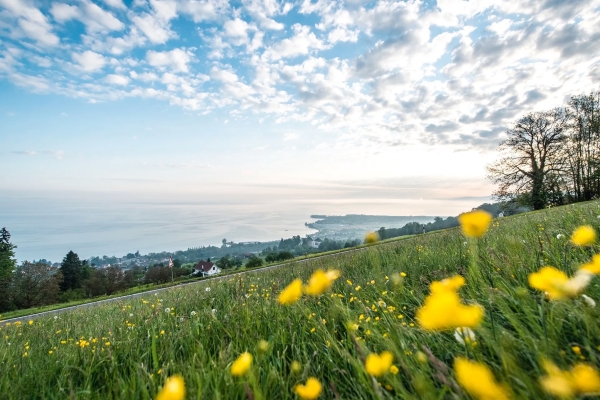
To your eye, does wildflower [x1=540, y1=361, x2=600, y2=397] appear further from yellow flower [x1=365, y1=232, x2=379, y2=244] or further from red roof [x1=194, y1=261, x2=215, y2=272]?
red roof [x1=194, y1=261, x2=215, y2=272]

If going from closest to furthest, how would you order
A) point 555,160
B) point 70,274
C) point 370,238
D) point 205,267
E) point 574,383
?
point 574,383, point 370,238, point 555,160, point 70,274, point 205,267

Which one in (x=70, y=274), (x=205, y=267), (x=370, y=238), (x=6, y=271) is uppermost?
(x=370, y=238)

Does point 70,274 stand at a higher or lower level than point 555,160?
lower

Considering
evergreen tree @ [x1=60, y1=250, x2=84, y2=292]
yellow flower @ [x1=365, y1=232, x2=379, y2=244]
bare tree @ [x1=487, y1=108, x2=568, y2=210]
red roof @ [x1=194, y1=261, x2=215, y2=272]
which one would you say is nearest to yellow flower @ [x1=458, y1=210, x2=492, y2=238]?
yellow flower @ [x1=365, y1=232, x2=379, y2=244]

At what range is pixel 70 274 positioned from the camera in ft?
182

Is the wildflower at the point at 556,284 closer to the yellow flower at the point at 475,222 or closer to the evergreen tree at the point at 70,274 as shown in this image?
the yellow flower at the point at 475,222

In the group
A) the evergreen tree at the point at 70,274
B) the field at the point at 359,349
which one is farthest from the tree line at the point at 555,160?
the evergreen tree at the point at 70,274

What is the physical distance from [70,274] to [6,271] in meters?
19.2

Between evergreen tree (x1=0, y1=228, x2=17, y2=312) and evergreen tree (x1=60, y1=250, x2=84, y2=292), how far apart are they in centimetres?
1643

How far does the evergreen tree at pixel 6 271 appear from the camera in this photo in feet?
123

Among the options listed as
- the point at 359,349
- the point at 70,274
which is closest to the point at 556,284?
the point at 359,349

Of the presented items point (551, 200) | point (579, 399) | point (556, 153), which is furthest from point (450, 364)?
point (556, 153)

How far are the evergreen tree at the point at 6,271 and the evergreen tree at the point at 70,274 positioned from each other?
16.4 meters

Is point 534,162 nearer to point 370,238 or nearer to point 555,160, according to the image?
point 555,160
